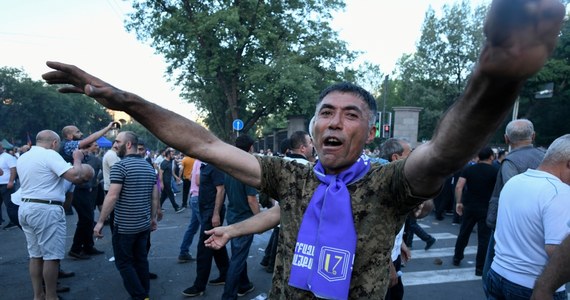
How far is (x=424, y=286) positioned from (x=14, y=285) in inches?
230

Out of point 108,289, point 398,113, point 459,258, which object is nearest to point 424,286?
point 459,258

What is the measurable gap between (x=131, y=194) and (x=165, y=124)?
3.00 m

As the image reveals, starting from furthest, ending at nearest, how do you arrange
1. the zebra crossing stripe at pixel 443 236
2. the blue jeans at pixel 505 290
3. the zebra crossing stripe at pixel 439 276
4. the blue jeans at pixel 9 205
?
the zebra crossing stripe at pixel 443 236 < the blue jeans at pixel 9 205 < the zebra crossing stripe at pixel 439 276 < the blue jeans at pixel 505 290

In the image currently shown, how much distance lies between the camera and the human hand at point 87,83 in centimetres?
154

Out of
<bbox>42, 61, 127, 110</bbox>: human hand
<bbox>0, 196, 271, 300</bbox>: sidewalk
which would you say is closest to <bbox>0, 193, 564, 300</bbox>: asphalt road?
<bbox>0, 196, 271, 300</bbox>: sidewalk

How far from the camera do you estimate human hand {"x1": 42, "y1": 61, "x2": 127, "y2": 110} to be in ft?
5.06

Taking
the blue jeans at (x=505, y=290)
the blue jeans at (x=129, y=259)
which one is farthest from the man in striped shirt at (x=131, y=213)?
the blue jeans at (x=505, y=290)

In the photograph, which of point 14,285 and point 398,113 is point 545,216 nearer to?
point 14,285

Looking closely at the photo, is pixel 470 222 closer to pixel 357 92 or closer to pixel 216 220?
pixel 216 220

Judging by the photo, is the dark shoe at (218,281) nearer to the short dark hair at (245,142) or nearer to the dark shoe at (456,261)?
the short dark hair at (245,142)

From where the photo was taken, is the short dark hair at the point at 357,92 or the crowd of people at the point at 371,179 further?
the short dark hair at the point at 357,92

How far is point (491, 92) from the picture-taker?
0.90 meters

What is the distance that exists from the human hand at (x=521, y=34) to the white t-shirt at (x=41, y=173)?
15.6ft

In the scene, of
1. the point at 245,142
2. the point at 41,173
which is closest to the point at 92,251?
the point at 41,173
